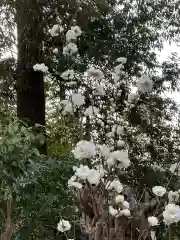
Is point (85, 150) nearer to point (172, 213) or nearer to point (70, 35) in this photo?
point (172, 213)

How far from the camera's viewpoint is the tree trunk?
4.42 m

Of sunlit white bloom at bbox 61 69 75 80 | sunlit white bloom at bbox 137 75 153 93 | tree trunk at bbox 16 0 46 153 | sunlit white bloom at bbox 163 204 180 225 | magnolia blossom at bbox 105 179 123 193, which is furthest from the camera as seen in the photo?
tree trunk at bbox 16 0 46 153

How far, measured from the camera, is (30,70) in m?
4.83

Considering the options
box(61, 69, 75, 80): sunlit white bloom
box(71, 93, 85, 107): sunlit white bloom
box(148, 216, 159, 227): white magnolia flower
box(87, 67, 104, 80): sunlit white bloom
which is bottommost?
box(148, 216, 159, 227): white magnolia flower

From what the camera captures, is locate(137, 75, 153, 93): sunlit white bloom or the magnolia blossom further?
locate(137, 75, 153, 93): sunlit white bloom

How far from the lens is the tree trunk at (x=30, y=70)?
4424 millimetres

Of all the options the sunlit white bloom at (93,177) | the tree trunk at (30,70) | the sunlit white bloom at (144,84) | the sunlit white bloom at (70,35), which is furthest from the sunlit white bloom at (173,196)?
the tree trunk at (30,70)

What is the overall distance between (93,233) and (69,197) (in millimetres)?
1471

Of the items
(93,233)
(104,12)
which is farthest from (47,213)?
(104,12)

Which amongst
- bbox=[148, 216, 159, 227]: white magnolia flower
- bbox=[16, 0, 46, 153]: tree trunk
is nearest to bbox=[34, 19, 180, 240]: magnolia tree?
bbox=[148, 216, 159, 227]: white magnolia flower

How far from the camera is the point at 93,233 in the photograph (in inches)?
62.8

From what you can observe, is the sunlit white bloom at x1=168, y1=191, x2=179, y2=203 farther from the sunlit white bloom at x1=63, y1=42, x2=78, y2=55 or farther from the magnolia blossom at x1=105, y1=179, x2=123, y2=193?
the sunlit white bloom at x1=63, y1=42, x2=78, y2=55

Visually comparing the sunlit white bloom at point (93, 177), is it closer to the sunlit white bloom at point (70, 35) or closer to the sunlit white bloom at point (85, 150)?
the sunlit white bloom at point (85, 150)

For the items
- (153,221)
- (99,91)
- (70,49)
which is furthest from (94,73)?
(153,221)
